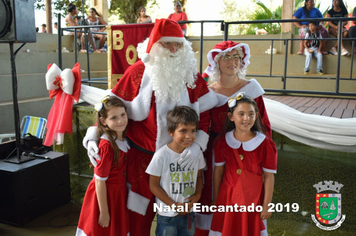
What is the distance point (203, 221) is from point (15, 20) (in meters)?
2.33

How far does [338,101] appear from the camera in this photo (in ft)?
13.4

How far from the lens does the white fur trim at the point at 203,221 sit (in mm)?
2396

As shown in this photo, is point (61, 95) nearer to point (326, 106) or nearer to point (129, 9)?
point (326, 106)

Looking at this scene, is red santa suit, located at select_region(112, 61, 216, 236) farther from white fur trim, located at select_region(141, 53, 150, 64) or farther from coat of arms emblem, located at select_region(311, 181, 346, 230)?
coat of arms emblem, located at select_region(311, 181, 346, 230)

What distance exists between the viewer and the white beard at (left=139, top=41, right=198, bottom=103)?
2.14 m

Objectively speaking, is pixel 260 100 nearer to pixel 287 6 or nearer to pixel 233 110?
pixel 233 110

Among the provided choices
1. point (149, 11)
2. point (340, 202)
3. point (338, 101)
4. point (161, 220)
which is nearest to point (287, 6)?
point (338, 101)

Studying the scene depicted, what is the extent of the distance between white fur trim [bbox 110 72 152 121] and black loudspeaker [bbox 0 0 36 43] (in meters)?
1.47

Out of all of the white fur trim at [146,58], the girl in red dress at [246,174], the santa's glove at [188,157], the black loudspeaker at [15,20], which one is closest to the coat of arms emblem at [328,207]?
the girl in red dress at [246,174]

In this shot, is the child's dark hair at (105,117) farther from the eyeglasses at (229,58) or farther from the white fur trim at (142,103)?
the eyeglasses at (229,58)

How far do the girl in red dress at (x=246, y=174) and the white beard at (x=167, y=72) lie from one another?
1.21 feet

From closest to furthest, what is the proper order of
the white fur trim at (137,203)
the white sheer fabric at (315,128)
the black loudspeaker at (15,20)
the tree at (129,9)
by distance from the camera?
the white fur trim at (137,203)
the white sheer fabric at (315,128)
the black loudspeaker at (15,20)
the tree at (129,9)

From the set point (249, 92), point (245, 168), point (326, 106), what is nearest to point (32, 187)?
point (245, 168)

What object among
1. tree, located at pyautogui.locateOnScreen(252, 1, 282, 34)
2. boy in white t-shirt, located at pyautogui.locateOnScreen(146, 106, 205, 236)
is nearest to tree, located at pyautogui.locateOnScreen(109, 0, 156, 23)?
tree, located at pyautogui.locateOnScreen(252, 1, 282, 34)
